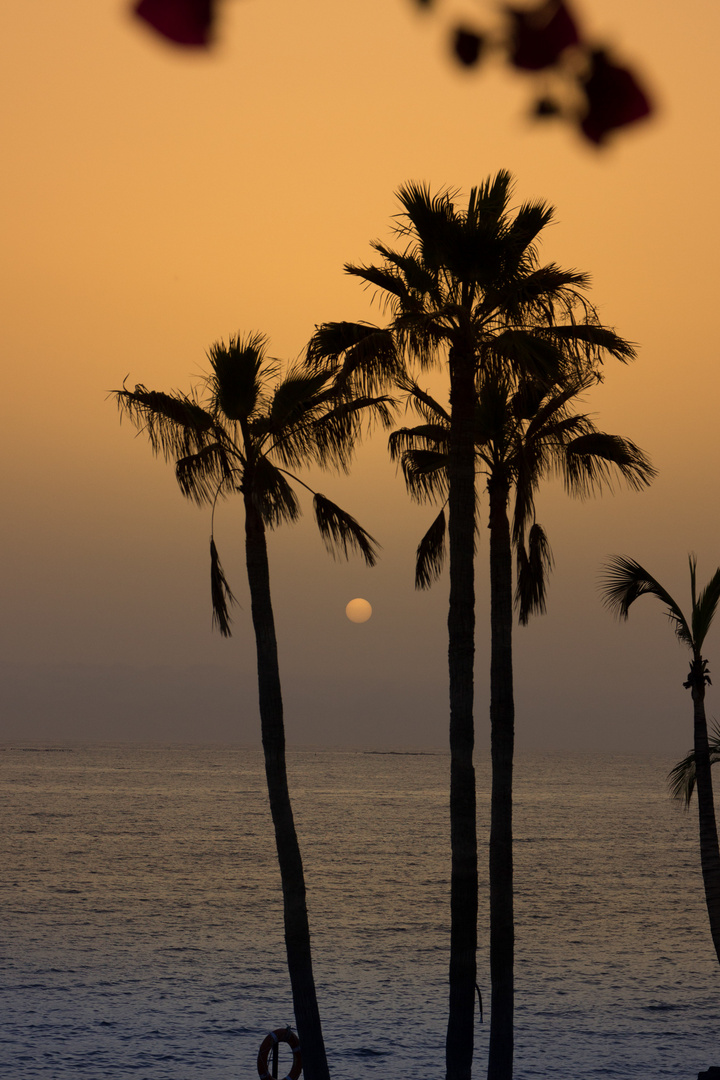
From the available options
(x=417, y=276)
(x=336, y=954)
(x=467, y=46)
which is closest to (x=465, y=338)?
(x=417, y=276)

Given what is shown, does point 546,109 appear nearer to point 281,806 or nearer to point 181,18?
point 181,18

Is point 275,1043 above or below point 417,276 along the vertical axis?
below

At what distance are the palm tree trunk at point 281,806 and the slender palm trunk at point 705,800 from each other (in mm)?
8034

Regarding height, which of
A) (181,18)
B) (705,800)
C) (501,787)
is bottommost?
(705,800)

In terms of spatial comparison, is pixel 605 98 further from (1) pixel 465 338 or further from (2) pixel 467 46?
(1) pixel 465 338

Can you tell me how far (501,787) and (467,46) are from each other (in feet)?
59.5

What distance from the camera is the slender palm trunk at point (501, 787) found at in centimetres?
1844

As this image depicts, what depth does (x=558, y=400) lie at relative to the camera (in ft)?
63.1

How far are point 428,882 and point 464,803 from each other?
205 ft

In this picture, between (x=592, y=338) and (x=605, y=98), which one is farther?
(x=592, y=338)

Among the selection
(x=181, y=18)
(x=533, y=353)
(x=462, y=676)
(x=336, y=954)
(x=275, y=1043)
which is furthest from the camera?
(x=336, y=954)

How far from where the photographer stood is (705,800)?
20.6 m

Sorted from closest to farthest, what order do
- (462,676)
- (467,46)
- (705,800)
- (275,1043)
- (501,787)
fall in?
(467,46) → (462,676) → (501,787) → (275,1043) → (705,800)

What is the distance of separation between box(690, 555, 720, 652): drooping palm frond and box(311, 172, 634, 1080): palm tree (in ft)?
19.1
